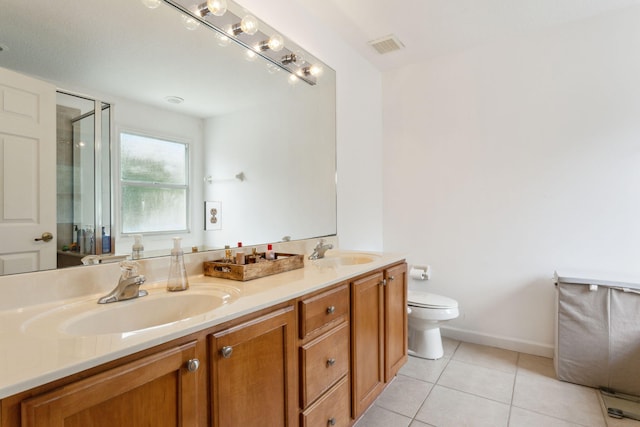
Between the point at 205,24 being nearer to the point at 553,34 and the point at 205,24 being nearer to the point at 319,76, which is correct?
the point at 319,76

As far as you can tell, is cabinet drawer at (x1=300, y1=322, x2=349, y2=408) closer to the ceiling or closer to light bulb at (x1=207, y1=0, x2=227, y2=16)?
light bulb at (x1=207, y1=0, x2=227, y2=16)

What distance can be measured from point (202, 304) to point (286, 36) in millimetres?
1649

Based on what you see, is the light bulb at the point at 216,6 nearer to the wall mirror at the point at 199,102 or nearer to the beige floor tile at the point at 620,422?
the wall mirror at the point at 199,102

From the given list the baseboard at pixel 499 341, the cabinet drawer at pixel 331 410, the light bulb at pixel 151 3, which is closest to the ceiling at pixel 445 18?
the light bulb at pixel 151 3

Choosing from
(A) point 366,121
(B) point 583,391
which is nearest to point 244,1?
(A) point 366,121

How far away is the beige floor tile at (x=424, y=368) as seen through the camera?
216 centimetres

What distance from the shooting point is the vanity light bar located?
56.6 inches

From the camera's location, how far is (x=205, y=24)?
1492 mm

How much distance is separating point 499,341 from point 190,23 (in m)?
3.00

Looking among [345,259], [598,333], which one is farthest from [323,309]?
[598,333]

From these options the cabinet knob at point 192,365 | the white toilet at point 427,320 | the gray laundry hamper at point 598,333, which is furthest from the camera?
the white toilet at point 427,320

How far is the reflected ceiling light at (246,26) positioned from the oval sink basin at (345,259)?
4.34 ft

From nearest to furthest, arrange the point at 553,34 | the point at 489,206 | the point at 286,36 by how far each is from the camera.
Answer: the point at 286,36 → the point at 553,34 → the point at 489,206

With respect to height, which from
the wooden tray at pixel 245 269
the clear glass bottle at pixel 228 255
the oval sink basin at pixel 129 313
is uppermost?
the clear glass bottle at pixel 228 255
